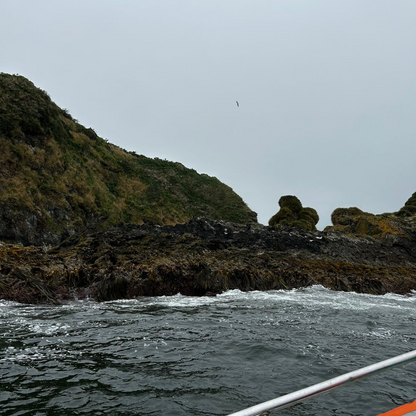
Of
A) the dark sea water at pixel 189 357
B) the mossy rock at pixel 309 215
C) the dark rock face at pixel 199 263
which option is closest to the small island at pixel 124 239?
the dark rock face at pixel 199 263

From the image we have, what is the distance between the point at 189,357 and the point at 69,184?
102 ft

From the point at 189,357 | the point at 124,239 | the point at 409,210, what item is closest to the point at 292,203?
the point at 409,210

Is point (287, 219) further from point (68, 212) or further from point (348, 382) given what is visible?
point (348, 382)

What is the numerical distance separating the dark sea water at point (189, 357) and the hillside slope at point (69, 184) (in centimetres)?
1803

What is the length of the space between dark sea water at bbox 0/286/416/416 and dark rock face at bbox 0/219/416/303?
192 centimetres

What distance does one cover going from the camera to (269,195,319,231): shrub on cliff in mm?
41472

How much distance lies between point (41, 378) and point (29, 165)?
1185 inches

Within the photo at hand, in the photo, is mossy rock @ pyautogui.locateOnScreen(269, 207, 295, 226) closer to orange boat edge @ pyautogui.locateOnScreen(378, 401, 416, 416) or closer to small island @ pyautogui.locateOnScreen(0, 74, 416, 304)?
small island @ pyautogui.locateOnScreen(0, 74, 416, 304)

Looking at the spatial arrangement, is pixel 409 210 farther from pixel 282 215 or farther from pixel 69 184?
pixel 69 184

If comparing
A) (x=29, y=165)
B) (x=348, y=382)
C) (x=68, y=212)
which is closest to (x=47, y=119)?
(x=29, y=165)

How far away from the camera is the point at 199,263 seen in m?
15.2

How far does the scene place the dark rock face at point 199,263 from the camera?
12.7 m

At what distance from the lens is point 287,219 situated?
136 feet

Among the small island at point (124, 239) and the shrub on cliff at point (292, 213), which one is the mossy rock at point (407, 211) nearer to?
the small island at point (124, 239)
